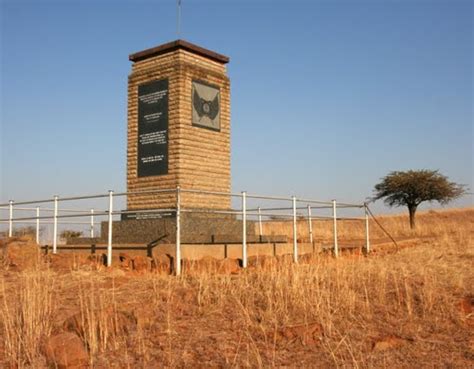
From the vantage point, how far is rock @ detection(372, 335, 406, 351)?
5020 millimetres

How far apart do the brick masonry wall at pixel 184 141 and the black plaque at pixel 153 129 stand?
0.57 ft

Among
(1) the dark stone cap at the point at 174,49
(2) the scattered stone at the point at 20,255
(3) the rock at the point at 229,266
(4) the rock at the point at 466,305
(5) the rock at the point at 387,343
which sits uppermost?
(1) the dark stone cap at the point at 174,49

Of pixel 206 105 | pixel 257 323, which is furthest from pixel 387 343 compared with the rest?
pixel 206 105

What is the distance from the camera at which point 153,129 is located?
48.3 ft

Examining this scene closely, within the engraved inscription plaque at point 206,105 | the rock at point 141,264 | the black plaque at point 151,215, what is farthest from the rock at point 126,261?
the engraved inscription plaque at point 206,105

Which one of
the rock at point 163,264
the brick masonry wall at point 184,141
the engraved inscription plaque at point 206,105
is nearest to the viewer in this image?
the rock at point 163,264

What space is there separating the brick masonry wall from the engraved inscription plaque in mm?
167

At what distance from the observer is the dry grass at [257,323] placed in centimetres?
477

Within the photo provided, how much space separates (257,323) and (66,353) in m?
2.09

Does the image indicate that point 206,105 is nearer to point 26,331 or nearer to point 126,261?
point 126,261

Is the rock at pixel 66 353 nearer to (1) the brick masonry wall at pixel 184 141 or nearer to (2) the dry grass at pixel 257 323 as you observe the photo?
(2) the dry grass at pixel 257 323

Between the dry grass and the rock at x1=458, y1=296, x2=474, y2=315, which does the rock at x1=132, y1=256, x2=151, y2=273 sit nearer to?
the dry grass

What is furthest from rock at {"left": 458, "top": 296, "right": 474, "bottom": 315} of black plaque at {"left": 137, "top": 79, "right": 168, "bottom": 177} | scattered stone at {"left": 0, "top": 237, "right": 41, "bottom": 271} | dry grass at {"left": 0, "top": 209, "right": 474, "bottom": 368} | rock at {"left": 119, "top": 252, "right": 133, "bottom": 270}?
black plaque at {"left": 137, "top": 79, "right": 168, "bottom": 177}

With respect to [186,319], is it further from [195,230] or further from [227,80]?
[227,80]
